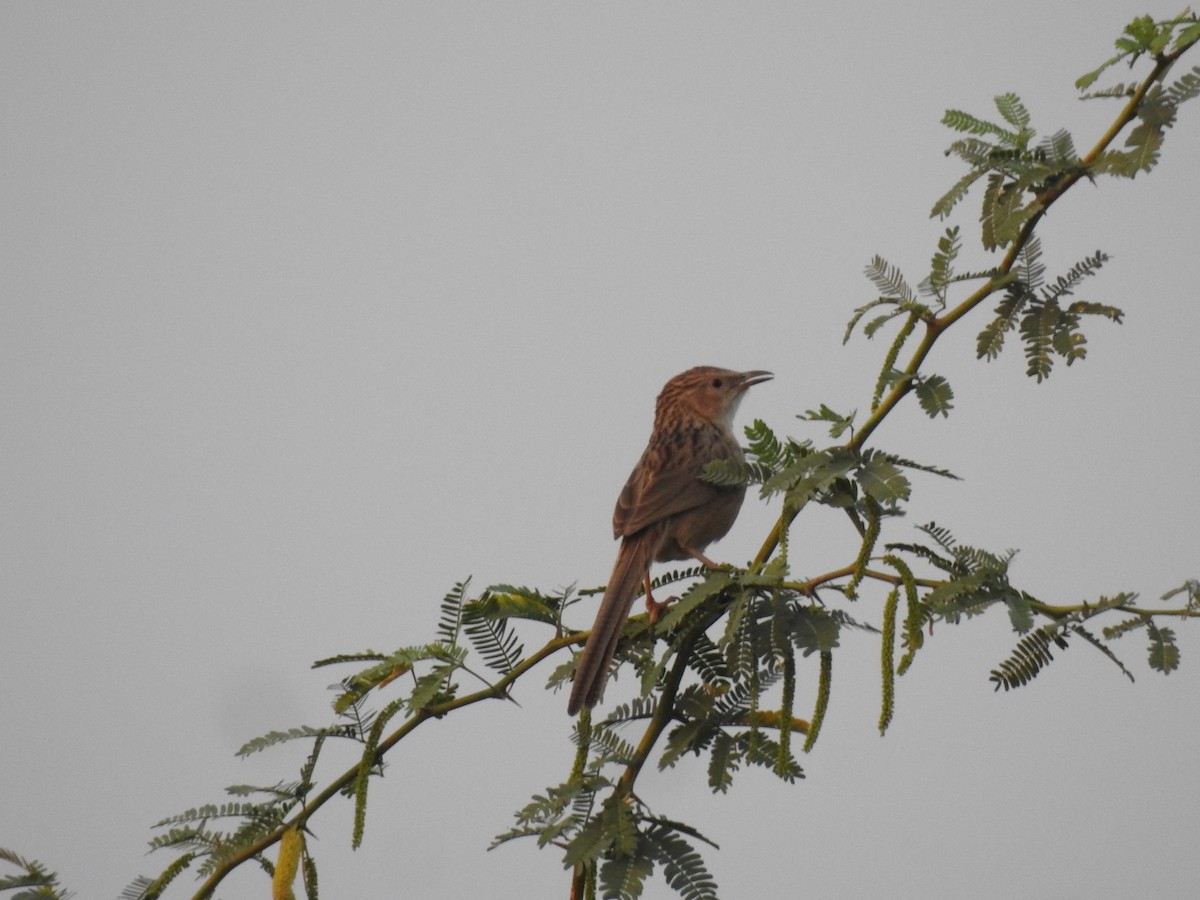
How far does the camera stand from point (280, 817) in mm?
2994

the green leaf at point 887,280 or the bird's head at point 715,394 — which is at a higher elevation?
the bird's head at point 715,394

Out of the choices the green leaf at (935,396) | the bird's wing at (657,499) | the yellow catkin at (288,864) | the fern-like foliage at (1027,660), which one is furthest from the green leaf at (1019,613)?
the bird's wing at (657,499)

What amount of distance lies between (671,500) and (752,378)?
1.56 meters

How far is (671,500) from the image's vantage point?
5348 millimetres

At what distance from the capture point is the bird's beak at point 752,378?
6.64 m

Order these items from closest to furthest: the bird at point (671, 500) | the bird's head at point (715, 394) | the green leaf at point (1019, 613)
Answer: the green leaf at point (1019, 613) < the bird at point (671, 500) < the bird's head at point (715, 394)

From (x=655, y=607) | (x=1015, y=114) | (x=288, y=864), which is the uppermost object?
(x=1015, y=114)

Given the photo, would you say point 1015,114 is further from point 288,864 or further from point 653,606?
point 288,864

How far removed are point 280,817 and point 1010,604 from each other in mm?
1785

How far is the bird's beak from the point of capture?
664 cm

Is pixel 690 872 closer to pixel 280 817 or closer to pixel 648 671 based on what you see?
pixel 648 671

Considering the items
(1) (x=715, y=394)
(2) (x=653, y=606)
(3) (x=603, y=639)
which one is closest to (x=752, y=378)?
(1) (x=715, y=394)

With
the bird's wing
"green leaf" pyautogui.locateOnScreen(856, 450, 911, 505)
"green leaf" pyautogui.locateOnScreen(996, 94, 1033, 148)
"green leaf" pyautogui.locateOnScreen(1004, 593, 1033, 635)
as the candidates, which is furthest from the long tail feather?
"green leaf" pyautogui.locateOnScreen(996, 94, 1033, 148)

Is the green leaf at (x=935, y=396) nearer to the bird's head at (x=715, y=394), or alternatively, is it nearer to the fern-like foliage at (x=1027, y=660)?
the fern-like foliage at (x=1027, y=660)
